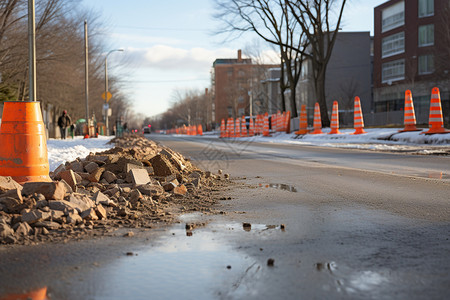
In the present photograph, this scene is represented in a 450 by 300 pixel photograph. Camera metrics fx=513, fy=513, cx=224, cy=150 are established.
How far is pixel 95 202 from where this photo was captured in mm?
5445

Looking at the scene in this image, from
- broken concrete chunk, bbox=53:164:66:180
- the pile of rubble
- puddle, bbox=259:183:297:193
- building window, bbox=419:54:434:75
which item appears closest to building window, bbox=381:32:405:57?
building window, bbox=419:54:434:75

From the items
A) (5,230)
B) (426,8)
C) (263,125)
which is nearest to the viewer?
(5,230)

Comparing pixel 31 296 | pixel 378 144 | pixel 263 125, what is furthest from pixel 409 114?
pixel 31 296

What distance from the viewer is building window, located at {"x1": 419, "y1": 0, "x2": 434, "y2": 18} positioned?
172ft

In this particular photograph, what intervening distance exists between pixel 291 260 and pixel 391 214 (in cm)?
232

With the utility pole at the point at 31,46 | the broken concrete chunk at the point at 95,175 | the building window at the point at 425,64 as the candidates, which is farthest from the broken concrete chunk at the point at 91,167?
the building window at the point at 425,64

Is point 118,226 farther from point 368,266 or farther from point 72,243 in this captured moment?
point 368,266

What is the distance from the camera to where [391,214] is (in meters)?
5.57

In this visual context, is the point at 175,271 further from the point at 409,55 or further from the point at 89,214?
the point at 409,55

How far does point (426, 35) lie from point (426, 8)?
108 inches

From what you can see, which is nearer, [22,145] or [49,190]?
[49,190]

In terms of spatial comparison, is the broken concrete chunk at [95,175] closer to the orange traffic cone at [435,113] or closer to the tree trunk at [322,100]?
the orange traffic cone at [435,113]

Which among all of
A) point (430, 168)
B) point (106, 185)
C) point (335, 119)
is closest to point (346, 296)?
point (106, 185)

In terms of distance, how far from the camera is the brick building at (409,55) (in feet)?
157
